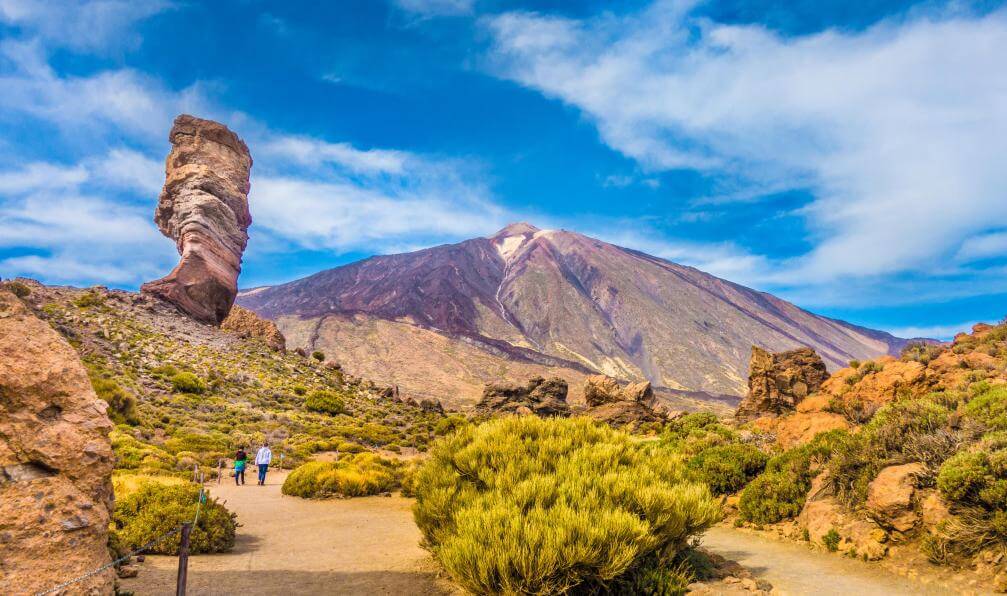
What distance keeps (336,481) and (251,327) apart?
41.6 meters

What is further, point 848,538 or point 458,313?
point 458,313

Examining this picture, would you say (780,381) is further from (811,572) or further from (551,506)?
(551,506)

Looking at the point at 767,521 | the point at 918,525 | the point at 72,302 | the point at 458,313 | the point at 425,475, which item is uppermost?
the point at 458,313

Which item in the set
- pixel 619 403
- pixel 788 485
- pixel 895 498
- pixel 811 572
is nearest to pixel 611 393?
pixel 619 403

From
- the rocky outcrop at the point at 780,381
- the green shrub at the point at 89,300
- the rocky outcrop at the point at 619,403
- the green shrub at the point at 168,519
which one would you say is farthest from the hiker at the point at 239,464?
the green shrub at the point at 89,300

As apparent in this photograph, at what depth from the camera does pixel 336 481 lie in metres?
16.8

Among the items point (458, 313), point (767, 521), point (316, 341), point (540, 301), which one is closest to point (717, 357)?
point (540, 301)

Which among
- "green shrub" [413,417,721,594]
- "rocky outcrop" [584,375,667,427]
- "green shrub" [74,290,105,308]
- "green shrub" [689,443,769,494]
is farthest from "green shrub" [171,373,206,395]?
"green shrub" [689,443,769,494]

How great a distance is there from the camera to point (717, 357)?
552 ft

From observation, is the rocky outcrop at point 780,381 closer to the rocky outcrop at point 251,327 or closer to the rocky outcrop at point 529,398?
the rocky outcrop at point 529,398

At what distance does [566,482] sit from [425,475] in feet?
9.65

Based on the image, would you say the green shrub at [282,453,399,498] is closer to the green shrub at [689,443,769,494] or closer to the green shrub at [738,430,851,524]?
the green shrub at [689,443,769,494]

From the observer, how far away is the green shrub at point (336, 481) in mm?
16578

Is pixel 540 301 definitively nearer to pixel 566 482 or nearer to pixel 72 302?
pixel 72 302
